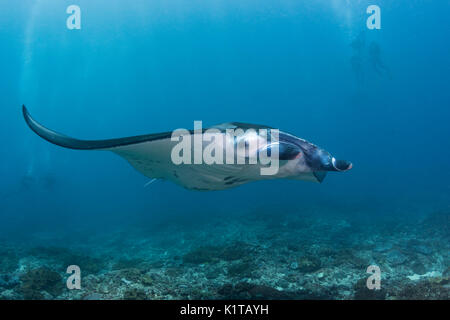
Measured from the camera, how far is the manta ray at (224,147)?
2.44 meters

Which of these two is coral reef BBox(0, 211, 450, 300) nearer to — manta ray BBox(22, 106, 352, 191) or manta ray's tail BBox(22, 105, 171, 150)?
manta ray BBox(22, 106, 352, 191)

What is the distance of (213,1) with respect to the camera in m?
45.5

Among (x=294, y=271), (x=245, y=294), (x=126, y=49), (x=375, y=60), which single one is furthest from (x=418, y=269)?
(x=126, y=49)

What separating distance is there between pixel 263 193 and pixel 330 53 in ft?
170

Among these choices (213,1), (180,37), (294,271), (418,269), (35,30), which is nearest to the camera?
(294,271)

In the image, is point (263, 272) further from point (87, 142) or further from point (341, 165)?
point (87, 142)

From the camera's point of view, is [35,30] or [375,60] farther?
[35,30]

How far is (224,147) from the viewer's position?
2.61m

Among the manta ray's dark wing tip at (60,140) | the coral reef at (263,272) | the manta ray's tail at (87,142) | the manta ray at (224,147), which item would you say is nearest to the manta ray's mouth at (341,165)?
the manta ray at (224,147)

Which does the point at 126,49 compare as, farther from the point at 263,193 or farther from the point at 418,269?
the point at 418,269

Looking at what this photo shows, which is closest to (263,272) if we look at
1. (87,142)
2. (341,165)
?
(341,165)

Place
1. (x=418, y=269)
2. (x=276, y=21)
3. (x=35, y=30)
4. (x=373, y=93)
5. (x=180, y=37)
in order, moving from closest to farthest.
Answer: (x=418, y=269), (x=35, y=30), (x=276, y=21), (x=180, y=37), (x=373, y=93)

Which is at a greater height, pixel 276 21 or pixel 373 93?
pixel 276 21

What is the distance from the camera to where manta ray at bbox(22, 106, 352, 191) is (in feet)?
8.00
